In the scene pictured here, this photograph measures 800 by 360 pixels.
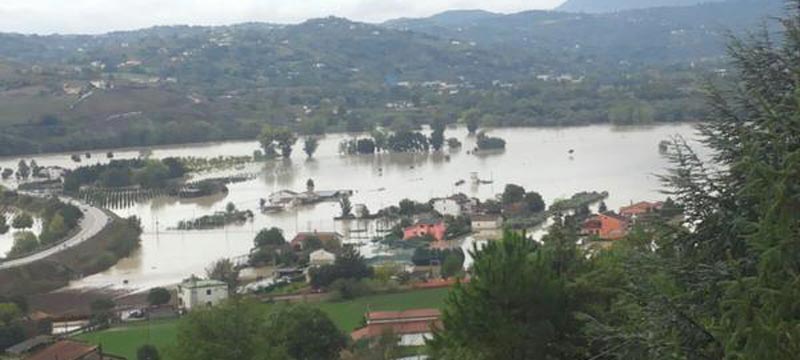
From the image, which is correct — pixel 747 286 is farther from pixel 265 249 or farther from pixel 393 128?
pixel 393 128

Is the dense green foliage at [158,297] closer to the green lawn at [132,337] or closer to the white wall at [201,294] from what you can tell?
the white wall at [201,294]

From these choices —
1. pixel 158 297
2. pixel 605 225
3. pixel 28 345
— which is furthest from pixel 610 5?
pixel 28 345

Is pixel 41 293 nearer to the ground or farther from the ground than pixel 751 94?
nearer to the ground

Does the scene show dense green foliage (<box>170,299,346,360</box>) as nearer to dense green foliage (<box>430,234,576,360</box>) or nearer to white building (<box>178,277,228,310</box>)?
dense green foliage (<box>430,234,576,360</box>)

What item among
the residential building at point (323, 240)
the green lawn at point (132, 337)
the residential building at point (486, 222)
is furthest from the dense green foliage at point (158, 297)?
the residential building at point (486, 222)

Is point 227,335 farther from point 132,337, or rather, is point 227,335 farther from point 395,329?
point 132,337

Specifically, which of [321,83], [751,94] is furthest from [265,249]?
[321,83]
